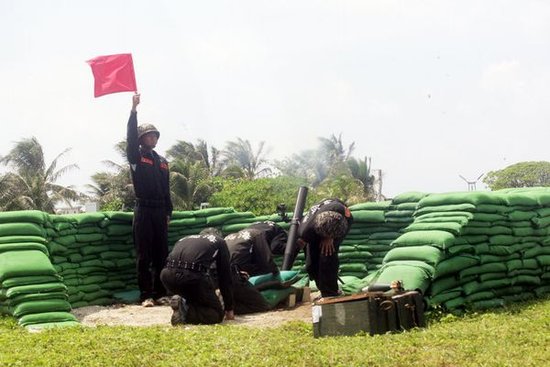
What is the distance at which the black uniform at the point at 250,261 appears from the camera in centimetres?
779

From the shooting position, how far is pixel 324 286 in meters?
7.59

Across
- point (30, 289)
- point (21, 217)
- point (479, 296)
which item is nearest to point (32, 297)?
point (30, 289)

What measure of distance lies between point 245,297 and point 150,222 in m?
1.82

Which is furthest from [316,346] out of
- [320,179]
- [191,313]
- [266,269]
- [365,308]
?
[320,179]

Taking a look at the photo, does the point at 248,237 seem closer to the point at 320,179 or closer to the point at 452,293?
the point at 452,293

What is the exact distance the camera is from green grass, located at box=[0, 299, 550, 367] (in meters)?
4.89

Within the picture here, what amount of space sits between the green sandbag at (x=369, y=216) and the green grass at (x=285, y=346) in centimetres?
260

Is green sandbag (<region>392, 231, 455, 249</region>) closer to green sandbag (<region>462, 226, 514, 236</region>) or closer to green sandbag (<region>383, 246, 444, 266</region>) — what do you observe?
green sandbag (<region>383, 246, 444, 266</region>)

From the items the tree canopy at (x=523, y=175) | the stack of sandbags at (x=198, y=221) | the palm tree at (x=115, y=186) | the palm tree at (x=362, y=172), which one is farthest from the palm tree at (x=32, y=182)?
the tree canopy at (x=523, y=175)

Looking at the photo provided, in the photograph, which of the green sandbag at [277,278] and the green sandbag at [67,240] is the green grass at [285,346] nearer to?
the green sandbag at [277,278]

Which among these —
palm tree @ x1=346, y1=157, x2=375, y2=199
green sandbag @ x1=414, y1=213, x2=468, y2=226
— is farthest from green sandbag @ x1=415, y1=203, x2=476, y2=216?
palm tree @ x1=346, y1=157, x2=375, y2=199

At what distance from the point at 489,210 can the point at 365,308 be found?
2363 mm

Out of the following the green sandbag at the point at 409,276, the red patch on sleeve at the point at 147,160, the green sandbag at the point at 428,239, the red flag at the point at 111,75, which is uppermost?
the red flag at the point at 111,75

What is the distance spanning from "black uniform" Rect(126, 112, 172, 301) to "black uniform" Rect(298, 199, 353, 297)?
195 cm
